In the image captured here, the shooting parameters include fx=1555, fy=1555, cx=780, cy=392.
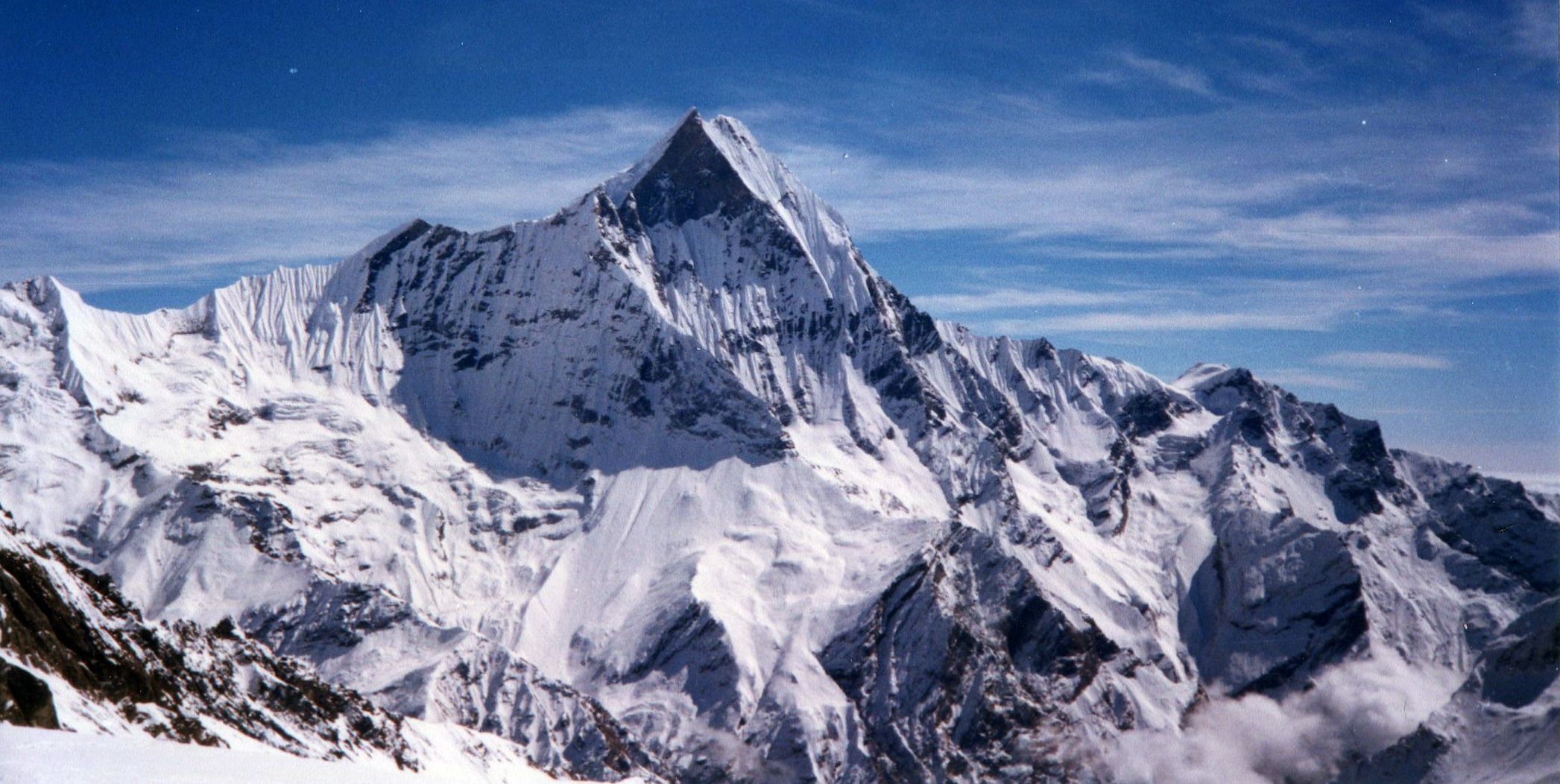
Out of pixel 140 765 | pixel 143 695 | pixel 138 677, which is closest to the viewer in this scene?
pixel 140 765

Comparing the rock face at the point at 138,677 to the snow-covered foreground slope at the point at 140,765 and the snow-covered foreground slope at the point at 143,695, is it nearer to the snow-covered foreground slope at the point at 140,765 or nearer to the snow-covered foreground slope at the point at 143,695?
the snow-covered foreground slope at the point at 143,695

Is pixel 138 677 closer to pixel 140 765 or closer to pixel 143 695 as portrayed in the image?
pixel 143 695

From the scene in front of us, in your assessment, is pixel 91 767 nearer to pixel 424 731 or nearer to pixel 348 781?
pixel 348 781

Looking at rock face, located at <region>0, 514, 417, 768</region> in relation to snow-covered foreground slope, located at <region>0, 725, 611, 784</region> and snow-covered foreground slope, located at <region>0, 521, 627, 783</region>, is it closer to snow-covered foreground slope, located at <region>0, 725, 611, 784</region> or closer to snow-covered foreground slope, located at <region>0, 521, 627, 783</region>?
snow-covered foreground slope, located at <region>0, 521, 627, 783</region>

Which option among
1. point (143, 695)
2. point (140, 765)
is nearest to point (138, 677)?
point (143, 695)

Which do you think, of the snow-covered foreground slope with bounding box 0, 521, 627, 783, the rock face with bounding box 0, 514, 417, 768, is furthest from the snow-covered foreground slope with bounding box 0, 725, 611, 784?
the rock face with bounding box 0, 514, 417, 768

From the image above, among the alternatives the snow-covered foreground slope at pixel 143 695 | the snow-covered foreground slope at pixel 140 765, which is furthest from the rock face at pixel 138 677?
the snow-covered foreground slope at pixel 140 765

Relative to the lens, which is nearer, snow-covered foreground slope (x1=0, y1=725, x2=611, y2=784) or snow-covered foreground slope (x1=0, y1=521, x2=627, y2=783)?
snow-covered foreground slope (x1=0, y1=725, x2=611, y2=784)

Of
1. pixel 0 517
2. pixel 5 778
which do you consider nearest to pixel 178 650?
pixel 0 517

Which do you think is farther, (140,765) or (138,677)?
(138,677)

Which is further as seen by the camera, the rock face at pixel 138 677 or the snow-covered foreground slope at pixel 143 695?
the rock face at pixel 138 677

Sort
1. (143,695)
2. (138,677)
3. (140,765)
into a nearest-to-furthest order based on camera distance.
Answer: (140,765) < (143,695) < (138,677)
